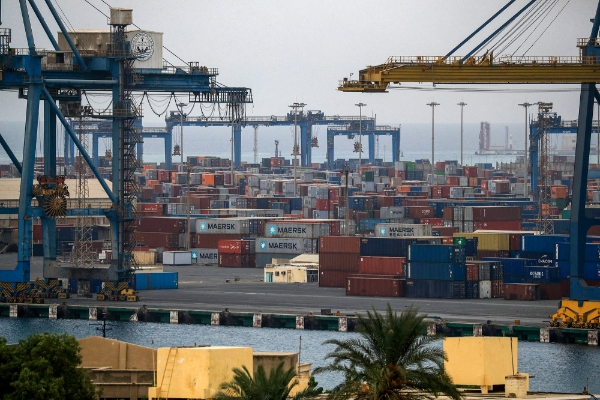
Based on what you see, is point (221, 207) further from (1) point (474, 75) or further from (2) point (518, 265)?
(1) point (474, 75)

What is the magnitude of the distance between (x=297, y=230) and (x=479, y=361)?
197 ft

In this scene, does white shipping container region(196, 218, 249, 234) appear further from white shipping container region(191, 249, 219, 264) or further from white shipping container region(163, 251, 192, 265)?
white shipping container region(163, 251, 192, 265)

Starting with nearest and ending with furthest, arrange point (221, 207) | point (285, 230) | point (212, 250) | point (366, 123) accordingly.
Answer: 1. point (285, 230)
2. point (212, 250)
3. point (221, 207)
4. point (366, 123)

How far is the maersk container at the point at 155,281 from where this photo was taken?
74.6m

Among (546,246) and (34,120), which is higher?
(34,120)

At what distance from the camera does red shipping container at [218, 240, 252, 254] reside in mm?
88250

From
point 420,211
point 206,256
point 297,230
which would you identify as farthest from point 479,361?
point 420,211

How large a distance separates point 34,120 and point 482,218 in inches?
1385

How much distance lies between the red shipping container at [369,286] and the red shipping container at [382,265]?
3.54 feet

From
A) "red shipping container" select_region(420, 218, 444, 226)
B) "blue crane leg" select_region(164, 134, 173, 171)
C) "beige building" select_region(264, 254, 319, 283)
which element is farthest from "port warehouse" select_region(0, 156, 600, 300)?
"blue crane leg" select_region(164, 134, 173, 171)

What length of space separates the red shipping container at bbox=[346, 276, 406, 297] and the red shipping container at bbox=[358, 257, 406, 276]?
3.54 ft

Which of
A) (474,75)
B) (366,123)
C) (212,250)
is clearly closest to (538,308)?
(474,75)

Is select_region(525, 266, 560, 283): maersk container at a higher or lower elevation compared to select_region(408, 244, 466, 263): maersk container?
lower

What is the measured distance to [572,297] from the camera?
56.2 m
